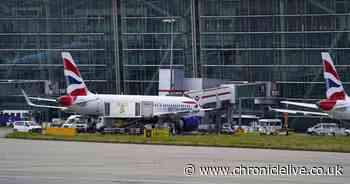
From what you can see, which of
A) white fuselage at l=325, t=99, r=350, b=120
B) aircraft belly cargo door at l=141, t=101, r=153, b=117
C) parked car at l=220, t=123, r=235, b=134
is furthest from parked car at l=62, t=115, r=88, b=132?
white fuselage at l=325, t=99, r=350, b=120

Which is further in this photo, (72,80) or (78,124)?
(72,80)

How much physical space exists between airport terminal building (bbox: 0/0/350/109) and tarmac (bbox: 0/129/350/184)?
193 ft

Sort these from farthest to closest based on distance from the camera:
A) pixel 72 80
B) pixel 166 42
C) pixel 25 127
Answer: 1. pixel 166 42
2. pixel 72 80
3. pixel 25 127

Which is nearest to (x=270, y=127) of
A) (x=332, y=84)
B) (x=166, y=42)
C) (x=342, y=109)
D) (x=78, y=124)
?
(x=342, y=109)

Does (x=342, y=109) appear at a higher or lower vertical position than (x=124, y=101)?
lower

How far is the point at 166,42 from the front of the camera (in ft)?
347

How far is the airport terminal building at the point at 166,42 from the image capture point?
3856 inches

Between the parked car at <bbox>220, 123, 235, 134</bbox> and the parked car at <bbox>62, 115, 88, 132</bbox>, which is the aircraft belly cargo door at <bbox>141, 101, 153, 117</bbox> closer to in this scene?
the parked car at <bbox>62, 115, 88, 132</bbox>

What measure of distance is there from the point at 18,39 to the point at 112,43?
1340cm

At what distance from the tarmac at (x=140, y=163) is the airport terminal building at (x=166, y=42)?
58713mm

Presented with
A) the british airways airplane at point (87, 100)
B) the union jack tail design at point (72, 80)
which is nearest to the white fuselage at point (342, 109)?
the british airways airplane at point (87, 100)

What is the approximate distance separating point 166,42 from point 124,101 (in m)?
28.4

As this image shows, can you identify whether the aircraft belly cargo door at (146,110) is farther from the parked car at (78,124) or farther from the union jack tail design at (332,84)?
the union jack tail design at (332,84)

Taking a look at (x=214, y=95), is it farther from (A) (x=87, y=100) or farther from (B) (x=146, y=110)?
(A) (x=87, y=100)
